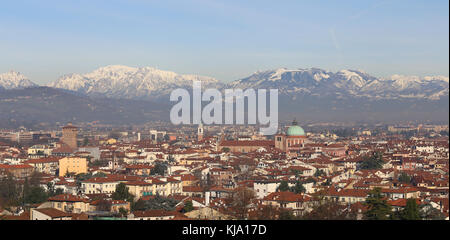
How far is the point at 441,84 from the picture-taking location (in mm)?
100375

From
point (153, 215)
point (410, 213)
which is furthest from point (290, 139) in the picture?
point (410, 213)

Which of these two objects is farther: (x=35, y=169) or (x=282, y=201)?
(x=35, y=169)

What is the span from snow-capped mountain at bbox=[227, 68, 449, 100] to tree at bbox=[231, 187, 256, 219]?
77.3m

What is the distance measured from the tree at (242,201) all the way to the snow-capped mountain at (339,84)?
77306 millimetres

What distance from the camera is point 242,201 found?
63.0 ft

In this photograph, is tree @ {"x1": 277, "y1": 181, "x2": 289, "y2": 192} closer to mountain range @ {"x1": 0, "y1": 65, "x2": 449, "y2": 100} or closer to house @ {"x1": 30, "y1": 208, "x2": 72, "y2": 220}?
house @ {"x1": 30, "y1": 208, "x2": 72, "y2": 220}

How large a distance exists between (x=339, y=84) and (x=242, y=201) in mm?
131316

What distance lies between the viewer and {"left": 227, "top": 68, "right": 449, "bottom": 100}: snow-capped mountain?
356ft

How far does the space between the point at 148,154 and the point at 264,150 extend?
10.2 m

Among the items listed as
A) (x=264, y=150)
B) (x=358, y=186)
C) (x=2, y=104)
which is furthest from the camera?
(x=2, y=104)
